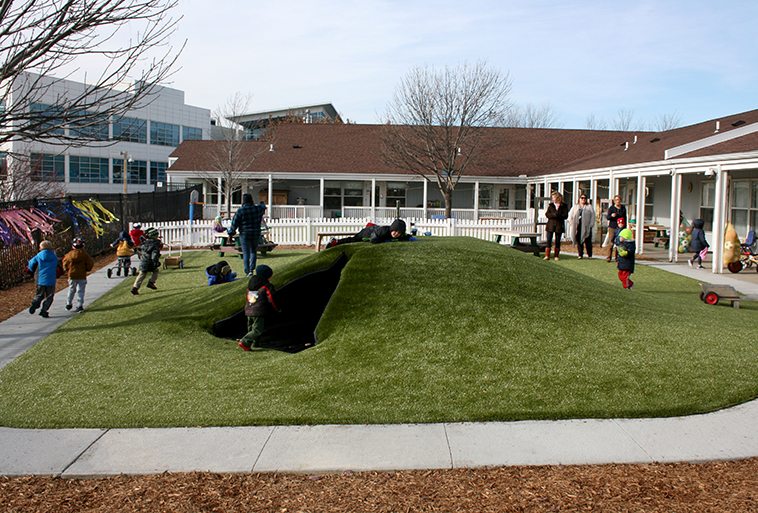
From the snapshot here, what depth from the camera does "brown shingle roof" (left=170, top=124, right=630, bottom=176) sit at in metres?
35.0

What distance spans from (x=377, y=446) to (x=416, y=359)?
2.00 m

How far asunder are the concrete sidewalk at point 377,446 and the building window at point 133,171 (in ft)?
200

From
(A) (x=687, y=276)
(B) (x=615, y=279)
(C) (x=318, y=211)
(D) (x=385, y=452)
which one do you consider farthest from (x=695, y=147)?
(C) (x=318, y=211)

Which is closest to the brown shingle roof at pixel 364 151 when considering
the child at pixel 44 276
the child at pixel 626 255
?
the child at pixel 626 255

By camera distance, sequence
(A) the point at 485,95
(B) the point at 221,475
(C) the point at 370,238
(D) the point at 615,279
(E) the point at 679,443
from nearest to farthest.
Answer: (B) the point at 221,475, (E) the point at 679,443, (C) the point at 370,238, (D) the point at 615,279, (A) the point at 485,95

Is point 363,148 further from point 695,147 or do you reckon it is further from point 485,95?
point 695,147

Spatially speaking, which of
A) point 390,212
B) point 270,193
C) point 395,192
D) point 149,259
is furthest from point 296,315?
point 395,192

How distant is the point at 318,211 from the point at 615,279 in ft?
71.6

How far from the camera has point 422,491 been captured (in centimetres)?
466

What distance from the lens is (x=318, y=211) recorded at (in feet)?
116

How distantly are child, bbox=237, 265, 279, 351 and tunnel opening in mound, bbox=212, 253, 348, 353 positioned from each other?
0.54 meters

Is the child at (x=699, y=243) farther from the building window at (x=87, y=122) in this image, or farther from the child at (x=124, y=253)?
the building window at (x=87, y=122)

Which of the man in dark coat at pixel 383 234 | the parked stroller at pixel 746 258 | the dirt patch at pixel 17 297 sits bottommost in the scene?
the dirt patch at pixel 17 297

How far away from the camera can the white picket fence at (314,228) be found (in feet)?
79.5
